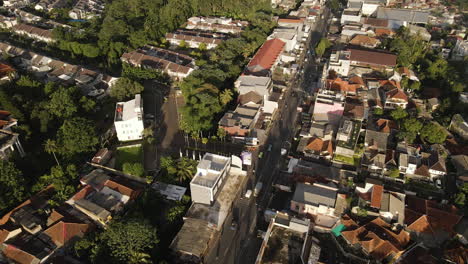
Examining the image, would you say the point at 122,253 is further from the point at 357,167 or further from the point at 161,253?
the point at 357,167

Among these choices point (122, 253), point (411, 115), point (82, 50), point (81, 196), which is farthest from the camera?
point (82, 50)

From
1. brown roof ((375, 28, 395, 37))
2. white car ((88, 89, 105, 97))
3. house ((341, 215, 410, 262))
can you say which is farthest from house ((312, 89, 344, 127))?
brown roof ((375, 28, 395, 37))

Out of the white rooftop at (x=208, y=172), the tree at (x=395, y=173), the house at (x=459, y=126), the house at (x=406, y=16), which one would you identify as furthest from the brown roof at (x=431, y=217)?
the house at (x=406, y=16)

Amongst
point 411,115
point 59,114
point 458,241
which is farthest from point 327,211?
point 59,114

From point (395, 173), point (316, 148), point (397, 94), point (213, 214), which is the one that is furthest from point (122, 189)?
point (397, 94)

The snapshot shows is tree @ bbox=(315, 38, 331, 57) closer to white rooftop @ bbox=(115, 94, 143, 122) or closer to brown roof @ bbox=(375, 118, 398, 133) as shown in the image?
brown roof @ bbox=(375, 118, 398, 133)

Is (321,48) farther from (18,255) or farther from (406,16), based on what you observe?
(18,255)
